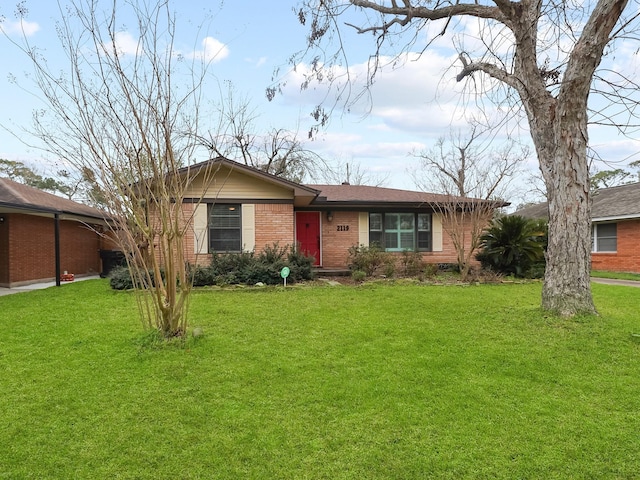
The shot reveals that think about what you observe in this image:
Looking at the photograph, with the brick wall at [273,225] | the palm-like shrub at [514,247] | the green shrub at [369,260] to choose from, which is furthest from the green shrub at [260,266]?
the palm-like shrub at [514,247]

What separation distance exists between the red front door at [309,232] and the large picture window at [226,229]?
8.38ft

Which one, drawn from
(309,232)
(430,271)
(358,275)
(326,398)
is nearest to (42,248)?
(309,232)

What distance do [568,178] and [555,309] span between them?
1981mm

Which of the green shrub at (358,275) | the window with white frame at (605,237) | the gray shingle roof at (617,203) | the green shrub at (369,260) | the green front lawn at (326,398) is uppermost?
the gray shingle roof at (617,203)

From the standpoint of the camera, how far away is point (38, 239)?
39.7 ft

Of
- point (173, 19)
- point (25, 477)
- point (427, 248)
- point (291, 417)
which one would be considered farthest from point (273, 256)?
point (25, 477)

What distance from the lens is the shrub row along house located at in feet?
36.8

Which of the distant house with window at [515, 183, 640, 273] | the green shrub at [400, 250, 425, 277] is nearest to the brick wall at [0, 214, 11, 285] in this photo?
the green shrub at [400, 250, 425, 277]

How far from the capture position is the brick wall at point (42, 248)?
11203 millimetres

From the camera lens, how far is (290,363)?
13.9ft

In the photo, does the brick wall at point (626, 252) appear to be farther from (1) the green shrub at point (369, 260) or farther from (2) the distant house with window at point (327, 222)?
(1) the green shrub at point (369, 260)

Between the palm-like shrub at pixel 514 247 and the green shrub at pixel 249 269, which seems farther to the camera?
the palm-like shrub at pixel 514 247

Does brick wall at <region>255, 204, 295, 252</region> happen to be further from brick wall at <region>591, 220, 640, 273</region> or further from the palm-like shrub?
brick wall at <region>591, 220, 640, 273</region>

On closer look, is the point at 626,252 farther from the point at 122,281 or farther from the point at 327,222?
the point at 122,281
